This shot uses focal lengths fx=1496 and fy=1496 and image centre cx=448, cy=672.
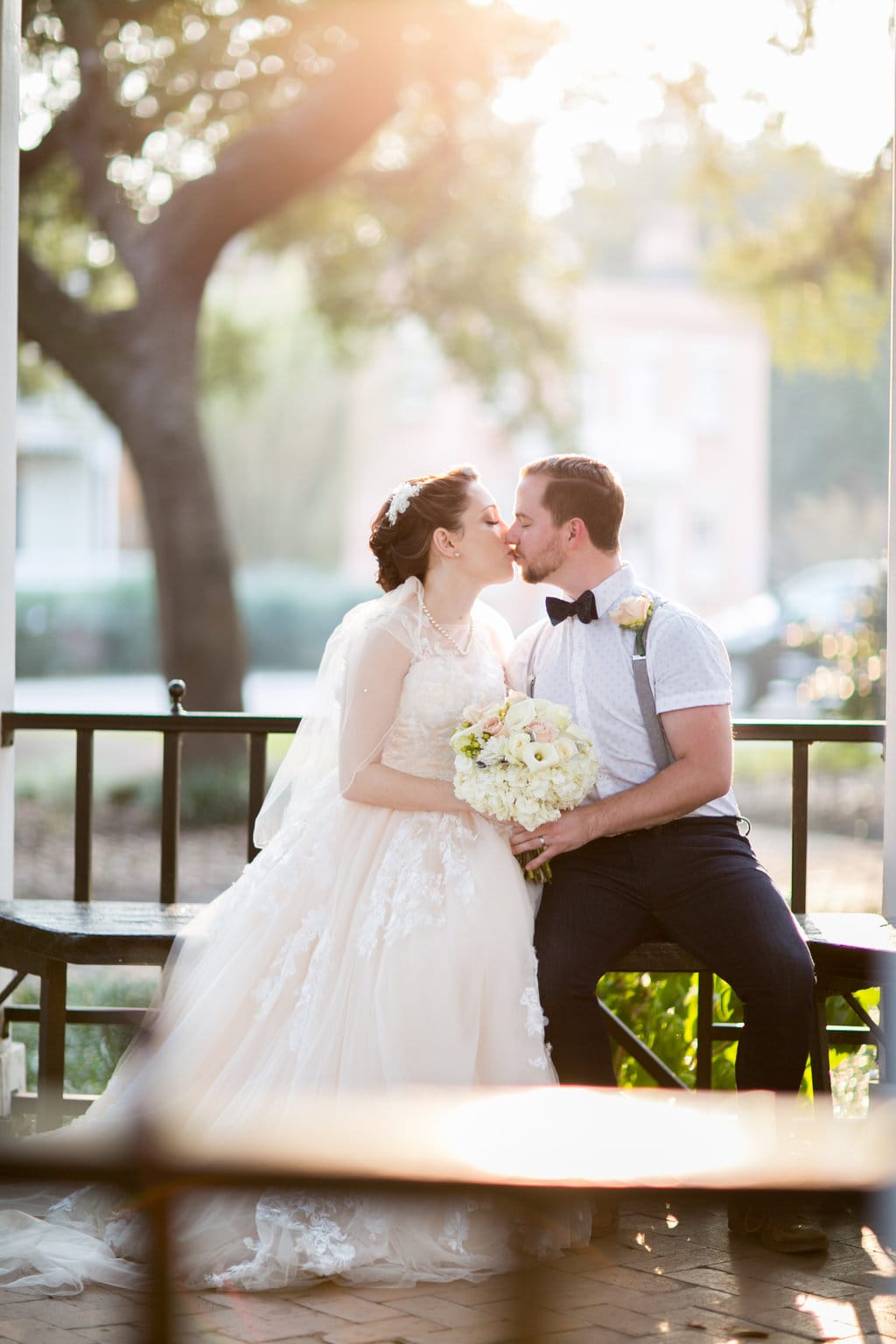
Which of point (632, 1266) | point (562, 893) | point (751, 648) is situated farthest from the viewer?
point (751, 648)

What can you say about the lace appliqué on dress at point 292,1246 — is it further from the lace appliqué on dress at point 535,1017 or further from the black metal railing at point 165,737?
the black metal railing at point 165,737

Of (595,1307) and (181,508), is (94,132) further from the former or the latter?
(595,1307)

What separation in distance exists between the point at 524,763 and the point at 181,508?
28.8ft

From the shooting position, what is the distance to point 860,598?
10.7 metres

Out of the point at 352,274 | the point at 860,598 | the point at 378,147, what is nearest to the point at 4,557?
the point at 860,598

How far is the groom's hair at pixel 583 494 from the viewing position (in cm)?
411

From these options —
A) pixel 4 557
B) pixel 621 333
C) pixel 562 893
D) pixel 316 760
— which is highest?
pixel 621 333

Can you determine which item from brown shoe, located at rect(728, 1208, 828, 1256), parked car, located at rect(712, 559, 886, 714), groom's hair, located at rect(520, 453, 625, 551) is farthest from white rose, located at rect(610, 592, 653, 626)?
parked car, located at rect(712, 559, 886, 714)

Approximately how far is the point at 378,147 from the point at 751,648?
31.9 ft

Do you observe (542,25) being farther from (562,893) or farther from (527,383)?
(562,893)

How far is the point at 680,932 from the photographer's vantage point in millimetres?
3834

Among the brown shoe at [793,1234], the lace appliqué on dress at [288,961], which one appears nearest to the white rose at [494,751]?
the lace appliqué on dress at [288,961]

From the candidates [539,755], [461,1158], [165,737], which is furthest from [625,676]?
[461,1158]

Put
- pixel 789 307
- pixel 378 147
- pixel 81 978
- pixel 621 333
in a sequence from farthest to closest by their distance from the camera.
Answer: pixel 621 333, pixel 789 307, pixel 378 147, pixel 81 978
